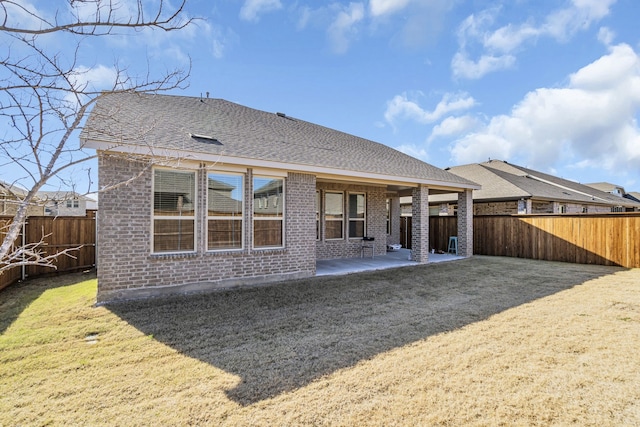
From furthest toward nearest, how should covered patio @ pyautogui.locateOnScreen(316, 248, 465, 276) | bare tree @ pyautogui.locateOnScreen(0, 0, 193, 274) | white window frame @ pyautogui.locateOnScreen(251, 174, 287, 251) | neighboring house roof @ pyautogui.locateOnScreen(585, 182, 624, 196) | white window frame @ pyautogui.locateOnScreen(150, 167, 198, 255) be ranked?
1. neighboring house roof @ pyautogui.locateOnScreen(585, 182, 624, 196)
2. covered patio @ pyautogui.locateOnScreen(316, 248, 465, 276)
3. white window frame @ pyautogui.locateOnScreen(251, 174, 287, 251)
4. white window frame @ pyautogui.locateOnScreen(150, 167, 198, 255)
5. bare tree @ pyautogui.locateOnScreen(0, 0, 193, 274)

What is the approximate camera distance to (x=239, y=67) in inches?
397

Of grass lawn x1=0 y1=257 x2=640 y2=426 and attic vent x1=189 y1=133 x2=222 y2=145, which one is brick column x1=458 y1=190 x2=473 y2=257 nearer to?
grass lawn x1=0 y1=257 x2=640 y2=426

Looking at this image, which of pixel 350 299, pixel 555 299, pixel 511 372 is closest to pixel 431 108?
pixel 555 299

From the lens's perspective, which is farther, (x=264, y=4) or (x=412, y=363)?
(x=264, y=4)

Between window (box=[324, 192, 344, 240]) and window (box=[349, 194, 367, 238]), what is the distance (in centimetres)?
45

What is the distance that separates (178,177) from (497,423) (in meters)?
7.02

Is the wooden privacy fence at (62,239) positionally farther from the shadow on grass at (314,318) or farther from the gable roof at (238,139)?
the shadow on grass at (314,318)

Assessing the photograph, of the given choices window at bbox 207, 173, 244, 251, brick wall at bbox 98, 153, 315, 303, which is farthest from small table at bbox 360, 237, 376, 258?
window at bbox 207, 173, 244, 251

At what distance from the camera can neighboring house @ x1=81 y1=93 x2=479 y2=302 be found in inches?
248

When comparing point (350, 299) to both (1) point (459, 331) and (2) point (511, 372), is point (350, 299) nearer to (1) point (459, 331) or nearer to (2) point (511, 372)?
(1) point (459, 331)

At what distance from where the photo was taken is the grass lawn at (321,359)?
2922mm

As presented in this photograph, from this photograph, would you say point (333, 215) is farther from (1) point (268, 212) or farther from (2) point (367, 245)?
Answer: (1) point (268, 212)

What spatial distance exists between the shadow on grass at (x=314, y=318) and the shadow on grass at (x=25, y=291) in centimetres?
193

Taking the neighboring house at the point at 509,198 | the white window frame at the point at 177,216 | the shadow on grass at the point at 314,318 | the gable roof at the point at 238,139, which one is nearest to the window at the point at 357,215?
the gable roof at the point at 238,139
